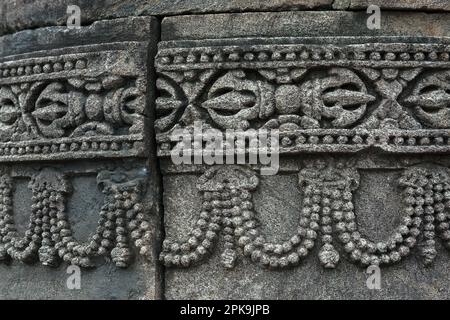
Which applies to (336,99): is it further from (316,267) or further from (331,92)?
(316,267)

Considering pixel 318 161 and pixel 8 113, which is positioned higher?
pixel 8 113

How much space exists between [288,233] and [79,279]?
99 cm

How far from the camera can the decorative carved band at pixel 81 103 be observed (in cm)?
297

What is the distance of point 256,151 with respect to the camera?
284cm

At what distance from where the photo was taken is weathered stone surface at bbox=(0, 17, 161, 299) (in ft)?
9.73

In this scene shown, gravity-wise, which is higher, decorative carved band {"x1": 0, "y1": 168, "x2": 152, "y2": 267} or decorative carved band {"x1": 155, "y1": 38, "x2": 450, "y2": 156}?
decorative carved band {"x1": 155, "y1": 38, "x2": 450, "y2": 156}

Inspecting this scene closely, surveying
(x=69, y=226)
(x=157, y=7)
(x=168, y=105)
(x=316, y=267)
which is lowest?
(x=316, y=267)

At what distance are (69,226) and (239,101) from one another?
994mm

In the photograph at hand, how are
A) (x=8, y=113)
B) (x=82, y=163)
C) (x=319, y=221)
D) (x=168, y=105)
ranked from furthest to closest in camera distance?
(x=8, y=113) → (x=82, y=163) → (x=168, y=105) → (x=319, y=221)

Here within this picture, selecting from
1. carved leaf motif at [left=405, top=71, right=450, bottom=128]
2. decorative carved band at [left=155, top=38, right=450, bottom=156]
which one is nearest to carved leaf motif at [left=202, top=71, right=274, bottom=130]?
decorative carved band at [left=155, top=38, right=450, bottom=156]

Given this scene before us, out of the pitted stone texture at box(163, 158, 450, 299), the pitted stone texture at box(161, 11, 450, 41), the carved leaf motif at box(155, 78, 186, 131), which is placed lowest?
the pitted stone texture at box(163, 158, 450, 299)

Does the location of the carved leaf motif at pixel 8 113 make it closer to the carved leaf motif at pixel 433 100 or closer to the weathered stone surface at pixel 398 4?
the weathered stone surface at pixel 398 4

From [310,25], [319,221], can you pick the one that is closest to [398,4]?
[310,25]

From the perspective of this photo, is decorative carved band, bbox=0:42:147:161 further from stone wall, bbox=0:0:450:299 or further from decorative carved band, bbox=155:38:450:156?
decorative carved band, bbox=155:38:450:156
